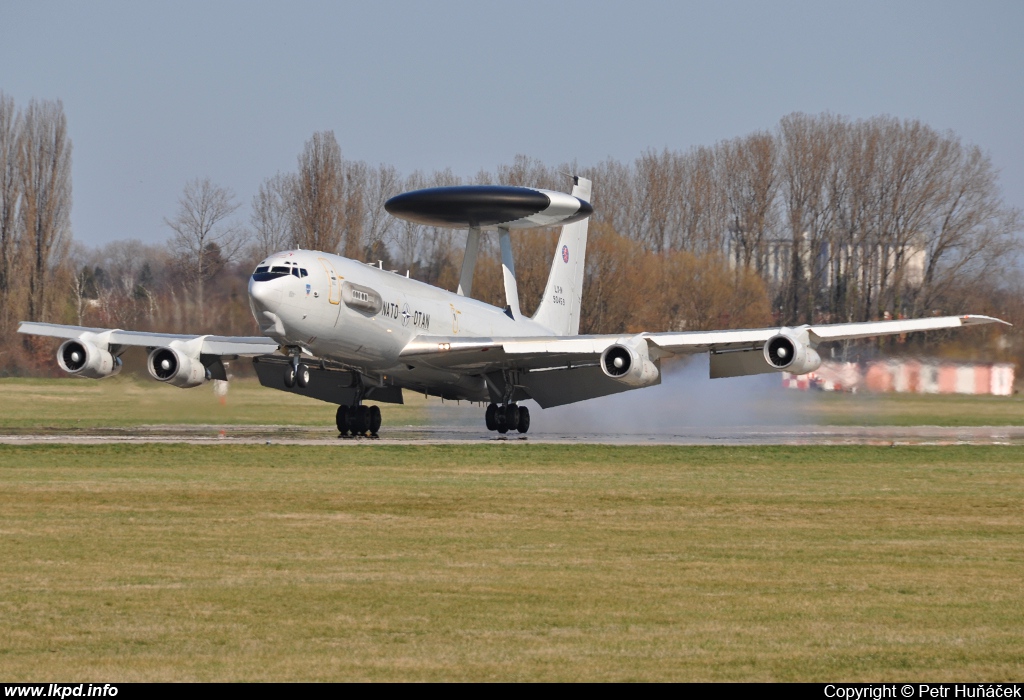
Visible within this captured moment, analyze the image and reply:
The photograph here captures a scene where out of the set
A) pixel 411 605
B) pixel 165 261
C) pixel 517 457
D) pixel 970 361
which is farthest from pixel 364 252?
pixel 411 605

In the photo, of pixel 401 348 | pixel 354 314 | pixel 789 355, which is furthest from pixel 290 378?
pixel 789 355

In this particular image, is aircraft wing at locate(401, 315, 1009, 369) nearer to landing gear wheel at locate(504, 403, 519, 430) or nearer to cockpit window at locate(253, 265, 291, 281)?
landing gear wheel at locate(504, 403, 519, 430)

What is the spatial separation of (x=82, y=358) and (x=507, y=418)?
1275 centimetres

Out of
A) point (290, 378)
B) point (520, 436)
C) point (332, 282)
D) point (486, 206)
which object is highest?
point (486, 206)

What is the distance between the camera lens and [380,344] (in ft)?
114

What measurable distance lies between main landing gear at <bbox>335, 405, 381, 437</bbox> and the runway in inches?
25.8

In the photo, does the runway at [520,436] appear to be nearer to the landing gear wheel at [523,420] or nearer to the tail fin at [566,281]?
the landing gear wheel at [523,420]

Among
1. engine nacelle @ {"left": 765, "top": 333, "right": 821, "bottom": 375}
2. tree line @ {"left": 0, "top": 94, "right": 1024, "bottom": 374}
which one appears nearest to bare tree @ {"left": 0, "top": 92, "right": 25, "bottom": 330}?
tree line @ {"left": 0, "top": 94, "right": 1024, "bottom": 374}

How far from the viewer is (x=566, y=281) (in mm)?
49469

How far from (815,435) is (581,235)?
14.6 metres

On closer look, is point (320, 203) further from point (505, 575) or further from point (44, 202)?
point (505, 575)

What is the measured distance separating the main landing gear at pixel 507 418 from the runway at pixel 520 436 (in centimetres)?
36

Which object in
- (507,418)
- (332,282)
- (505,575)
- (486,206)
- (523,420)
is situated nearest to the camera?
(505,575)

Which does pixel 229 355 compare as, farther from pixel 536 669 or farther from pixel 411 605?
pixel 536 669
